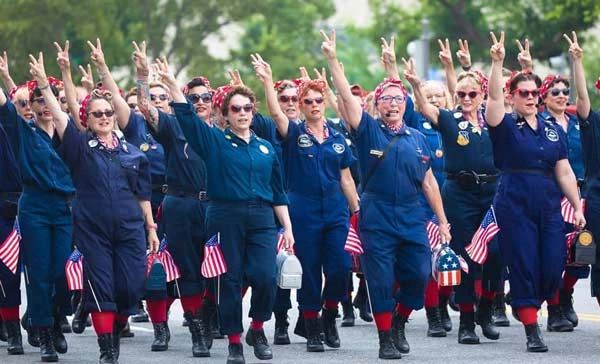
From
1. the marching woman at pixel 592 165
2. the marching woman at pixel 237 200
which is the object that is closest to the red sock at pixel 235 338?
the marching woman at pixel 237 200

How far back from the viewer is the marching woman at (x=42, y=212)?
44.9ft

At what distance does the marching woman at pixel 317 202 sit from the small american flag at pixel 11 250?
2157 mm

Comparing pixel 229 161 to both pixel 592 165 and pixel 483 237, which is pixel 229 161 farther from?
pixel 592 165

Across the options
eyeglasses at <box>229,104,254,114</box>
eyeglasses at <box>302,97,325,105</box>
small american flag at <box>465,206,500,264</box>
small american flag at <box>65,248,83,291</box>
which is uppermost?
eyeglasses at <box>302,97,325,105</box>

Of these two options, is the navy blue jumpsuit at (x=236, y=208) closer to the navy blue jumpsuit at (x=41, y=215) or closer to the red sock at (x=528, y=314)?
the navy blue jumpsuit at (x=41, y=215)

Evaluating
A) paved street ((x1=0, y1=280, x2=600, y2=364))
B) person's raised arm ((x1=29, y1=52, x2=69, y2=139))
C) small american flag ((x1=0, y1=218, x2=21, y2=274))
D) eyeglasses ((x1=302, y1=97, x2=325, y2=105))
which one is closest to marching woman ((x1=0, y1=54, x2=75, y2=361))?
small american flag ((x1=0, y1=218, x2=21, y2=274))

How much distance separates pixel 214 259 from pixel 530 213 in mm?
2443

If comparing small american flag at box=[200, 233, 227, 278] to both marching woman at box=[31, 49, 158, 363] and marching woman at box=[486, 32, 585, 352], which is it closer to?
marching woman at box=[31, 49, 158, 363]

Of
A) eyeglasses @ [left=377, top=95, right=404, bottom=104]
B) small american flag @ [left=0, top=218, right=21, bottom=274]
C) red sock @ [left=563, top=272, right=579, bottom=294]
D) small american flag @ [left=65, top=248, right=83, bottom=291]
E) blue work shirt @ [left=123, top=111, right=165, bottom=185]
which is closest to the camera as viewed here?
small american flag @ [left=65, top=248, right=83, bottom=291]

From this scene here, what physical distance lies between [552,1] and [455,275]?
37.6 m

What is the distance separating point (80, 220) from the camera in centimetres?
1294

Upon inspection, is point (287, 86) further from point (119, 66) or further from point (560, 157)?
point (119, 66)

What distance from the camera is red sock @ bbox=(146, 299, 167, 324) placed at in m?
14.5

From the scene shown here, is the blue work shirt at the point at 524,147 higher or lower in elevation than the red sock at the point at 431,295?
higher
